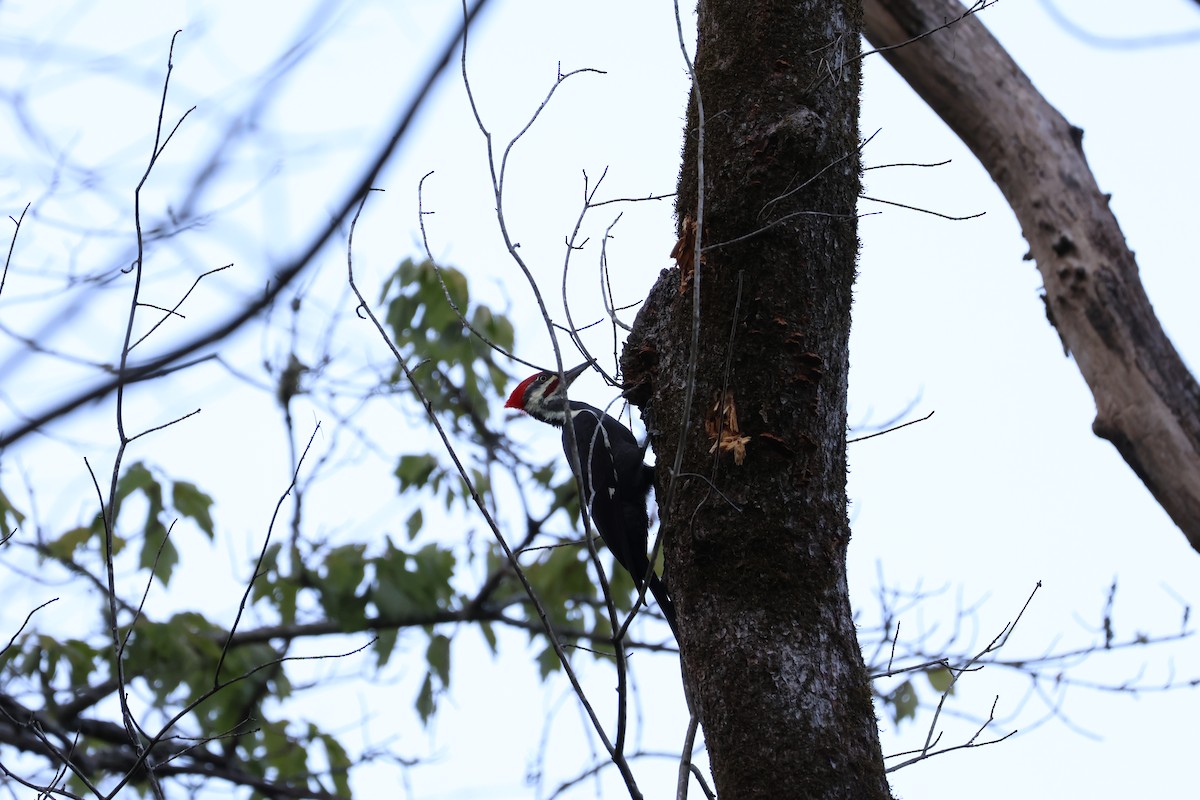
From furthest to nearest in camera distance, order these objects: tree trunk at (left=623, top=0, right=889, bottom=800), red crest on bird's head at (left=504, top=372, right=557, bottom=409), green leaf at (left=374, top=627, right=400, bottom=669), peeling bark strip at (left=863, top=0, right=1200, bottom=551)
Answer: red crest on bird's head at (left=504, top=372, right=557, bottom=409) → green leaf at (left=374, top=627, right=400, bottom=669) → peeling bark strip at (left=863, top=0, right=1200, bottom=551) → tree trunk at (left=623, top=0, right=889, bottom=800)

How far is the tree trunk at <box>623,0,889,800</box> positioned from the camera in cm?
193

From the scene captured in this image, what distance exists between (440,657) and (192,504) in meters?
1.44

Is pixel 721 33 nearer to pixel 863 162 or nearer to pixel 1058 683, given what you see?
pixel 863 162

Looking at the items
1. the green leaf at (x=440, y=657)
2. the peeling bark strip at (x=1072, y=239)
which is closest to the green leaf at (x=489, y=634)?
the green leaf at (x=440, y=657)

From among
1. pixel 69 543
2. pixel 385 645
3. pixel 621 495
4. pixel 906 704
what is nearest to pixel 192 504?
pixel 69 543

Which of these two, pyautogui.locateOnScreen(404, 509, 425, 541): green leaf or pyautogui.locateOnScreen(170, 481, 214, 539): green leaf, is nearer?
pyautogui.locateOnScreen(170, 481, 214, 539): green leaf

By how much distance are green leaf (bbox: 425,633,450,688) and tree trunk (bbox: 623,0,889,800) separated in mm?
3412

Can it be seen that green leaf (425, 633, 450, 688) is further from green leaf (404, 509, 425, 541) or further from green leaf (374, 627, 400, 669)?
green leaf (404, 509, 425, 541)

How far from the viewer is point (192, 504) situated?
4941 mm

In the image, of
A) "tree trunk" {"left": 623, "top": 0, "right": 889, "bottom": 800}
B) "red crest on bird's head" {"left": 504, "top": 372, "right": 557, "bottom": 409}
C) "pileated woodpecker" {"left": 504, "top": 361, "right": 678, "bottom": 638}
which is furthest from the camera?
"red crest on bird's head" {"left": 504, "top": 372, "right": 557, "bottom": 409}

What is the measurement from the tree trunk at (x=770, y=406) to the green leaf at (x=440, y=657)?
3412 millimetres

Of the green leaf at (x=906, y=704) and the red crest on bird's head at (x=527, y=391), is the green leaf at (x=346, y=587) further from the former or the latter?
the green leaf at (x=906, y=704)

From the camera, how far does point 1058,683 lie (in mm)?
5148

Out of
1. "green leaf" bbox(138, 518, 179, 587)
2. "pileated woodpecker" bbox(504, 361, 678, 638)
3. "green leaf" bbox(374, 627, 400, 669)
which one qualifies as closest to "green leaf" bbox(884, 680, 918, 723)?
"pileated woodpecker" bbox(504, 361, 678, 638)
